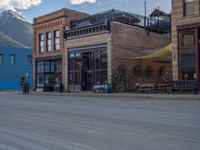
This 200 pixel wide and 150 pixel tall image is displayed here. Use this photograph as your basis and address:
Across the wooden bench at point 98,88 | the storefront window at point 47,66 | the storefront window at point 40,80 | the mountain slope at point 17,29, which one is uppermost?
the mountain slope at point 17,29

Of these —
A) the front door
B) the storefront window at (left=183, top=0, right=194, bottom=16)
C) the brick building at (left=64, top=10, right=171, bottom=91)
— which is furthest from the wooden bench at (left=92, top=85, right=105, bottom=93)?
the storefront window at (left=183, top=0, right=194, bottom=16)

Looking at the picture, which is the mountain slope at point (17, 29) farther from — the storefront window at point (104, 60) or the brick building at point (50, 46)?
the storefront window at point (104, 60)

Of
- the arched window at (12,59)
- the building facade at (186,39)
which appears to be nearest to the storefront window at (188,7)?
the building facade at (186,39)

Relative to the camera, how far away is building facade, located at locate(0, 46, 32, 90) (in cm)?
6488

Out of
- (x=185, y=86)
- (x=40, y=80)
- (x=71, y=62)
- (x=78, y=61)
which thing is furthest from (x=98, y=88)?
(x=40, y=80)

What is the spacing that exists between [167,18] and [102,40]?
11.7 meters

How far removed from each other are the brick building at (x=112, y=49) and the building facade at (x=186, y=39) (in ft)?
A: 23.6

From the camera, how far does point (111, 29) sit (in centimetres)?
3591

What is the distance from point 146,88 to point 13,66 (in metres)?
40.5

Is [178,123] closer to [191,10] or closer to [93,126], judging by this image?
[93,126]

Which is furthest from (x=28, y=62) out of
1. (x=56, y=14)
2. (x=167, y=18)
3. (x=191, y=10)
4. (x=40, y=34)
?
(x=191, y=10)

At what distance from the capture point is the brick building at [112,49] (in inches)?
1416

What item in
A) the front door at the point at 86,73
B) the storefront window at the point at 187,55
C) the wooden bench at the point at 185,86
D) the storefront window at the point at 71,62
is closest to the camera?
the wooden bench at the point at 185,86

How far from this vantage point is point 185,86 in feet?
91.5
